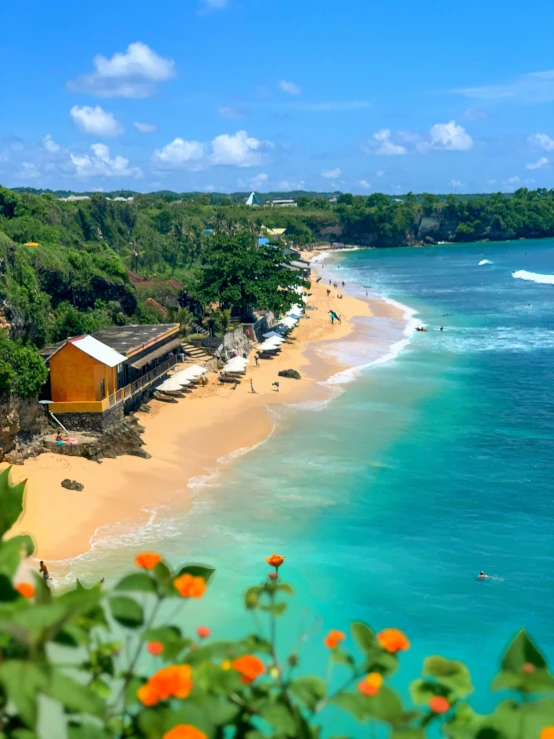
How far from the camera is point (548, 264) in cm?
10819

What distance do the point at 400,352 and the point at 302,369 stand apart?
8546 millimetres

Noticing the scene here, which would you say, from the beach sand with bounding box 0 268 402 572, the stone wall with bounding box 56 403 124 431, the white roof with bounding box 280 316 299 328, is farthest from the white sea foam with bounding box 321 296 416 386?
the stone wall with bounding box 56 403 124 431

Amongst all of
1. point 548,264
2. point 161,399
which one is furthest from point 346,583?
point 548,264

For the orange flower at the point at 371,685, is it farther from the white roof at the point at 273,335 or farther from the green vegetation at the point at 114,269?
the white roof at the point at 273,335

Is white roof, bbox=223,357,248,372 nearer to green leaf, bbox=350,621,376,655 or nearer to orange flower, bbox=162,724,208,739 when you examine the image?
green leaf, bbox=350,621,376,655

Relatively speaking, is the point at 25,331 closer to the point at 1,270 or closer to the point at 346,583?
the point at 1,270

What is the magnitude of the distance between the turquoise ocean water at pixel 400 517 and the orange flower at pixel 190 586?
19.2 ft

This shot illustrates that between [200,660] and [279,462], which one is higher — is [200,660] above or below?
above

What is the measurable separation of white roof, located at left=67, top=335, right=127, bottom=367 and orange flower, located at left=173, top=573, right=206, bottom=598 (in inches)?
909

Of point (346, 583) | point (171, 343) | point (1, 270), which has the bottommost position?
point (346, 583)

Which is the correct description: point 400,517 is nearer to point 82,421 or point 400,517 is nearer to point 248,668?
point 82,421

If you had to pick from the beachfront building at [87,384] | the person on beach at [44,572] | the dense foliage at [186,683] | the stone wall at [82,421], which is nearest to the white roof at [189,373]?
the beachfront building at [87,384]

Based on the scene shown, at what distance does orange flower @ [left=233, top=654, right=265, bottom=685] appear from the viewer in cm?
403

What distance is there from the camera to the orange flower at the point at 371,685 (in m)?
3.94
